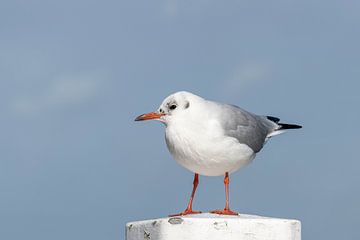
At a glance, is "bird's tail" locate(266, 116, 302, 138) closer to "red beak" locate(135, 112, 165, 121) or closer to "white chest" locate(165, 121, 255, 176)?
"white chest" locate(165, 121, 255, 176)

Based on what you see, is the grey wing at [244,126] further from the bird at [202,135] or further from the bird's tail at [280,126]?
the bird's tail at [280,126]

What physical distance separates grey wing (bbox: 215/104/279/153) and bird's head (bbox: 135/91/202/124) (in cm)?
48

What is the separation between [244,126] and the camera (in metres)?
9.41

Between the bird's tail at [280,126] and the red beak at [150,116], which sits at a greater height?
the bird's tail at [280,126]

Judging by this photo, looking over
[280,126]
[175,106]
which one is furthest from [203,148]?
[280,126]

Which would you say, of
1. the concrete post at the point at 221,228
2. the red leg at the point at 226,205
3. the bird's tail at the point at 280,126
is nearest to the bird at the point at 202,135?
the red leg at the point at 226,205

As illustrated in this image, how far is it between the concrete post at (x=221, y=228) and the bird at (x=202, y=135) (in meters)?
0.93

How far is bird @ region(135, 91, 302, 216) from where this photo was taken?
28.5ft

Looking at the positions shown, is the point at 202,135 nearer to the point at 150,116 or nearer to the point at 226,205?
the point at 150,116

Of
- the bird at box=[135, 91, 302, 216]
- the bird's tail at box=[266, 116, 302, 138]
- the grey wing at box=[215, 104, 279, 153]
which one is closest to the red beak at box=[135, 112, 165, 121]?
the bird at box=[135, 91, 302, 216]

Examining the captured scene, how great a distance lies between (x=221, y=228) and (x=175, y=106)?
72.8 inches

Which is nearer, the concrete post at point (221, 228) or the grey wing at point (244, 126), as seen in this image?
the concrete post at point (221, 228)

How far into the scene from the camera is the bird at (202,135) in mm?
8695

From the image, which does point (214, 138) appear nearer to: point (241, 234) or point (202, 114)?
point (202, 114)
